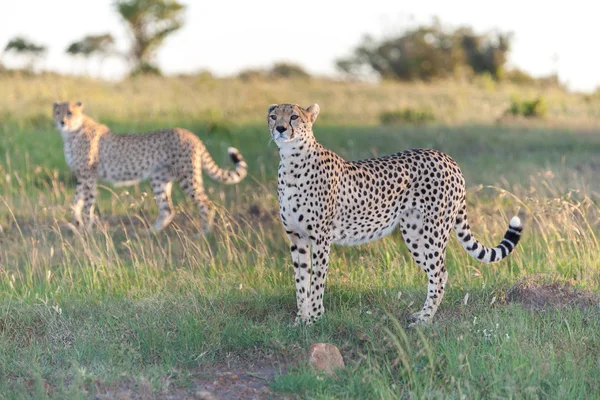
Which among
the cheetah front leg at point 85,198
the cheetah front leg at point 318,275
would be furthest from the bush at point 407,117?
the cheetah front leg at point 318,275

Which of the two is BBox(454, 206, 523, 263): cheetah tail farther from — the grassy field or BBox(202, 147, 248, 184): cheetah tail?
BBox(202, 147, 248, 184): cheetah tail

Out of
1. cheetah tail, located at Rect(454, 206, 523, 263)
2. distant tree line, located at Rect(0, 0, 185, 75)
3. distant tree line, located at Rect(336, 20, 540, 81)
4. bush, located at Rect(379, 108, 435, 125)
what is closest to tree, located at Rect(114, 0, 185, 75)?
distant tree line, located at Rect(0, 0, 185, 75)

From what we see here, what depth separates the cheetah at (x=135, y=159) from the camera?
796 centimetres

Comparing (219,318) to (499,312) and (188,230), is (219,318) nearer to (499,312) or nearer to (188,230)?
(499,312)

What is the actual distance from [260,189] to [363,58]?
2482 centimetres

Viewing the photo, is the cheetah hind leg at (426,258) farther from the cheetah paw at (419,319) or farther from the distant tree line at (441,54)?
the distant tree line at (441,54)

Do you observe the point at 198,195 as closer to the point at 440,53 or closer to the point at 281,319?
the point at 281,319

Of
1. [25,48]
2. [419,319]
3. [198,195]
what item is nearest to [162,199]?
[198,195]

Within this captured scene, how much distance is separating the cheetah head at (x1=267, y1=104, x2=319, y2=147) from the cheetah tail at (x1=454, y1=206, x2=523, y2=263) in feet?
3.76

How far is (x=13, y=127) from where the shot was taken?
1224 centimetres

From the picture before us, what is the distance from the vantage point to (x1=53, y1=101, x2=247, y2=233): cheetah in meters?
7.96

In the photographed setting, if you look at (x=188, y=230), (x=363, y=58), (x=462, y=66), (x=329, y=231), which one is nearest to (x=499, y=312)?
(x=329, y=231)

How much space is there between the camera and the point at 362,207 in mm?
4777

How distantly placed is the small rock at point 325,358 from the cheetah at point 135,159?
156 inches
